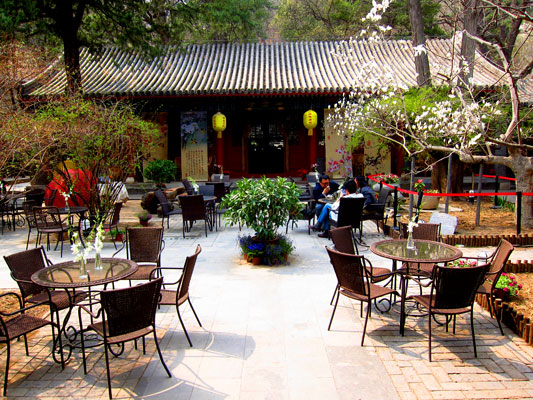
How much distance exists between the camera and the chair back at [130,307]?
10.2ft

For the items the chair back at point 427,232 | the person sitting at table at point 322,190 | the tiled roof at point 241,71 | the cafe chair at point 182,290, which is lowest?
the cafe chair at point 182,290

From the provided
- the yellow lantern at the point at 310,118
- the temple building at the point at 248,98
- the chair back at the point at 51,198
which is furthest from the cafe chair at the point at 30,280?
the yellow lantern at the point at 310,118

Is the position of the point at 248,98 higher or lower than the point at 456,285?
higher

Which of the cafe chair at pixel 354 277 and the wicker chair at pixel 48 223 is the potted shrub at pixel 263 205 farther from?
the wicker chair at pixel 48 223

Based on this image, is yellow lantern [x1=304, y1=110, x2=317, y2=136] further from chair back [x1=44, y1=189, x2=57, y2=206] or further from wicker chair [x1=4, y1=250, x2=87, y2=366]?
wicker chair [x1=4, y1=250, x2=87, y2=366]

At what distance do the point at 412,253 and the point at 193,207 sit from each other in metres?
4.68

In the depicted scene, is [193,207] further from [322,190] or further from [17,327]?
[17,327]

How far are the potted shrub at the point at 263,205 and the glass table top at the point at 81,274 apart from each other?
89.3 inches

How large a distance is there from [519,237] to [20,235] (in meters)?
9.18

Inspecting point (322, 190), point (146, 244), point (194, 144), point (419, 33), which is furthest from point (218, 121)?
point (146, 244)

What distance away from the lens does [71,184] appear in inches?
316

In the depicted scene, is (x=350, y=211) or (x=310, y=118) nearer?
(x=350, y=211)

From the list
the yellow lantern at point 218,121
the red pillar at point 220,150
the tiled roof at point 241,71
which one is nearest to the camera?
the tiled roof at point 241,71

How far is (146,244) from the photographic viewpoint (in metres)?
5.00
